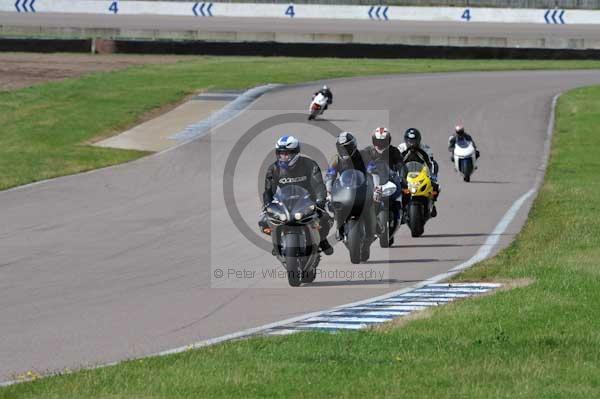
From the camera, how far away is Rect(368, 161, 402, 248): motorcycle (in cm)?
1669

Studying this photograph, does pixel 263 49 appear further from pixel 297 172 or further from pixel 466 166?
pixel 297 172

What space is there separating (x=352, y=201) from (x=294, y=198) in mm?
1439

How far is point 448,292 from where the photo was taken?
1402 centimetres

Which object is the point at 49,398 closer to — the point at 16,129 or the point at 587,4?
the point at 16,129

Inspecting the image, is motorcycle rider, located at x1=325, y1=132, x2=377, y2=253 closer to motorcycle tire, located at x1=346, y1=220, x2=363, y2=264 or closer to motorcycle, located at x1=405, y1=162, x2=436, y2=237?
motorcycle tire, located at x1=346, y1=220, x2=363, y2=264

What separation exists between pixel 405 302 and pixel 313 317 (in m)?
1.38

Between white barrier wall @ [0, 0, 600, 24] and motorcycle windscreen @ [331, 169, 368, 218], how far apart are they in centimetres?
5296

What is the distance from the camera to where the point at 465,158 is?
85.5 feet

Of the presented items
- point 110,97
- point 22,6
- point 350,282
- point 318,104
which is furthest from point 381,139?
point 22,6

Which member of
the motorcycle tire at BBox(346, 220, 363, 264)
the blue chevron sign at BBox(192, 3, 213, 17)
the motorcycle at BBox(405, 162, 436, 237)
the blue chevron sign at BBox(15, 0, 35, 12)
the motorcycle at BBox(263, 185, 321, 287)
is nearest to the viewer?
the motorcycle at BBox(263, 185, 321, 287)

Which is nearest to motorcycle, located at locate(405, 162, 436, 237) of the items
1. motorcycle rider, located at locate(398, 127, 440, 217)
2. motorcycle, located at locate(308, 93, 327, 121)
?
motorcycle rider, located at locate(398, 127, 440, 217)

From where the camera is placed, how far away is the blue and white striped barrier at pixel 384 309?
12.0m

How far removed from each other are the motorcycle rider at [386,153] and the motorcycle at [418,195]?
40.3 inches

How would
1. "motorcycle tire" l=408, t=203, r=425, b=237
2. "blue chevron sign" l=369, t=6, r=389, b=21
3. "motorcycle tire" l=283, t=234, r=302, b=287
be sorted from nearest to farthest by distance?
"motorcycle tire" l=283, t=234, r=302, b=287 → "motorcycle tire" l=408, t=203, r=425, b=237 → "blue chevron sign" l=369, t=6, r=389, b=21
